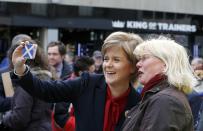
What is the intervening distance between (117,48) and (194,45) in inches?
722

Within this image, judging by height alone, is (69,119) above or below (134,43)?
below

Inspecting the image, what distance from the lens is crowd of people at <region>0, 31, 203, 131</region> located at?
2773mm

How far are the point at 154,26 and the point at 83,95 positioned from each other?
16.8 meters

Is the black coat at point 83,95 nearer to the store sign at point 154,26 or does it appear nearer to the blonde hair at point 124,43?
the blonde hair at point 124,43

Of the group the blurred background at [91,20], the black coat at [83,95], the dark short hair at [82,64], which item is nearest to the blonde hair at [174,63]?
the black coat at [83,95]

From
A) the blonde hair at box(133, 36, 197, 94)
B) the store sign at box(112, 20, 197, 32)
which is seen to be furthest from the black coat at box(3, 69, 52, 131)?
the store sign at box(112, 20, 197, 32)

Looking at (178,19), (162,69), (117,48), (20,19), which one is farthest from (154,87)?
(178,19)

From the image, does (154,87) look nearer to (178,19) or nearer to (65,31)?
(65,31)

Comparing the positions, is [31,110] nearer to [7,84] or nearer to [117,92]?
[7,84]

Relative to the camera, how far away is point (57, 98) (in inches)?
147

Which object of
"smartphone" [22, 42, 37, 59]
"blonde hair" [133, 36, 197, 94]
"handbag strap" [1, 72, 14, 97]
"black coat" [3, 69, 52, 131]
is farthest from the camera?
"handbag strap" [1, 72, 14, 97]

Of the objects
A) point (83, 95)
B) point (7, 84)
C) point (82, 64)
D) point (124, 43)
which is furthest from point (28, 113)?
point (82, 64)

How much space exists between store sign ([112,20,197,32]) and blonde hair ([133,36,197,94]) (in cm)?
1620

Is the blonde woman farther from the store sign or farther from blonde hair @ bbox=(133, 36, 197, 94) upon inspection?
the store sign
